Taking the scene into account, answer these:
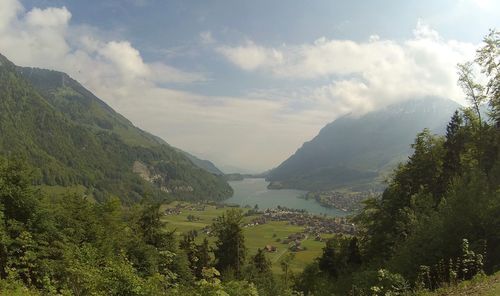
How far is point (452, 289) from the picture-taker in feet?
42.6

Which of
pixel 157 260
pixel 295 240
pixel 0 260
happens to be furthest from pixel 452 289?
pixel 295 240

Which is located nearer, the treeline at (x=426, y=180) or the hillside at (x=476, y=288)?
the hillside at (x=476, y=288)

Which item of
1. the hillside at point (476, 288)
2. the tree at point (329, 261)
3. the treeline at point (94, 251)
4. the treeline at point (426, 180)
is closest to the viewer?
the hillside at point (476, 288)

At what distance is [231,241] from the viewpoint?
55719 millimetres

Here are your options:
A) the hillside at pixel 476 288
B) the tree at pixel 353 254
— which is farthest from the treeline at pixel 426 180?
the hillside at pixel 476 288

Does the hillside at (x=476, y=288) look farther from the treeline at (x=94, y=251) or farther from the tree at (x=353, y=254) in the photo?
the tree at (x=353, y=254)

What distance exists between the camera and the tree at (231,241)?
55656 mm

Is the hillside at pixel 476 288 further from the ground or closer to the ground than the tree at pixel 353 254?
further from the ground

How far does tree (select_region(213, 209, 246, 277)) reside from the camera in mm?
55656

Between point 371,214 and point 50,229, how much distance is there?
113 ft

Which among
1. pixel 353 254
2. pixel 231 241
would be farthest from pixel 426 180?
pixel 231 241

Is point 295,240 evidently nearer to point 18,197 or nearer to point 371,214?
point 371,214

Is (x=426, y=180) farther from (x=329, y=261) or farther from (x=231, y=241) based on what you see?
(x=231, y=241)

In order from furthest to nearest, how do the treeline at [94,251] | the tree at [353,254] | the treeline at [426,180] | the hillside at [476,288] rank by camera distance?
the tree at [353,254]
the treeline at [426,180]
the treeline at [94,251]
the hillside at [476,288]
